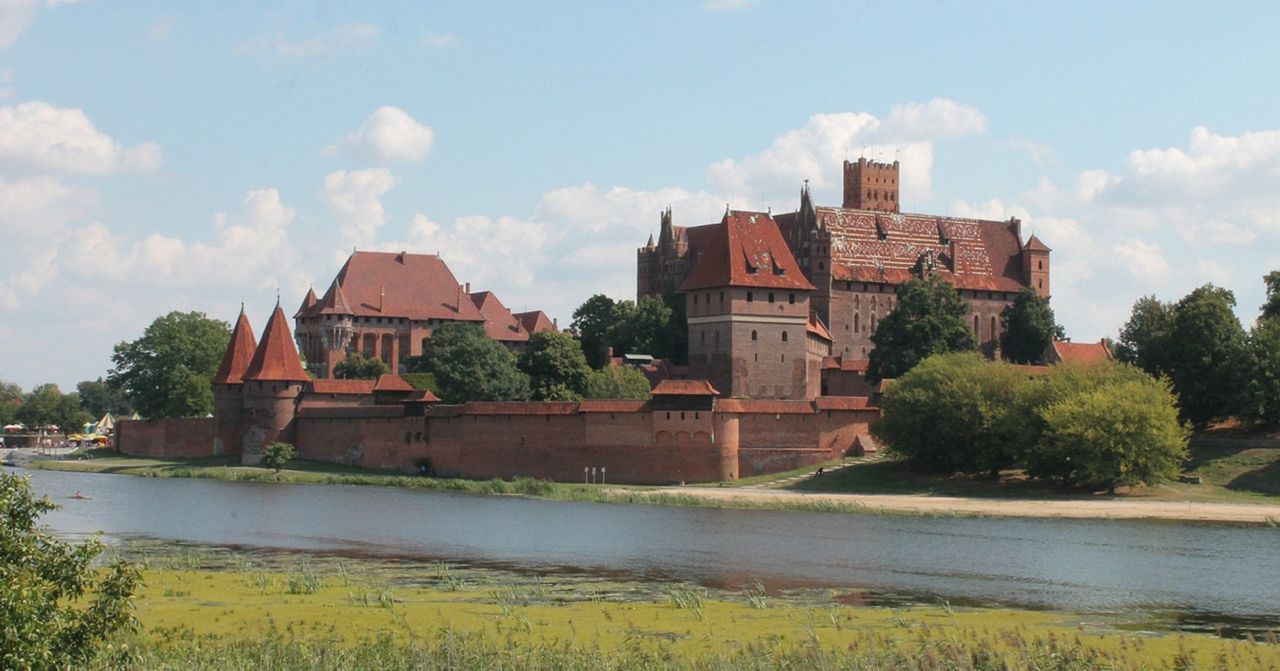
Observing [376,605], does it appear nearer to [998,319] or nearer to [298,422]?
[298,422]

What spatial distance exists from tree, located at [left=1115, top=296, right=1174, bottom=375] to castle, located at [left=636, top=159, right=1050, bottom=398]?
1191cm

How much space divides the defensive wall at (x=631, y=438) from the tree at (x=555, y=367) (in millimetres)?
6832

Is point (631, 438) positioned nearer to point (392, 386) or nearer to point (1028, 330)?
point (392, 386)

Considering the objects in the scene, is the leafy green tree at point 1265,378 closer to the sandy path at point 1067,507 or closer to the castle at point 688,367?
the sandy path at point 1067,507

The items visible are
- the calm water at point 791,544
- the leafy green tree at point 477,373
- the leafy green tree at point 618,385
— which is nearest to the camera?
the calm water at point 791,544

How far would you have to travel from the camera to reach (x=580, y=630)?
20.8m

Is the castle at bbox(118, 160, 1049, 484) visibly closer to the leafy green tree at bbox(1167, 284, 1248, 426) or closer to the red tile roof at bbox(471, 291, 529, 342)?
the red tile roof at bbox(471, 291, 529, 342)

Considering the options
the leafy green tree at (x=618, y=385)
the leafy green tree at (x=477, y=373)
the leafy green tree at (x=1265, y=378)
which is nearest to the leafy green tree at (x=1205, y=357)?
the leafy green tree at (x=1265, y=378)

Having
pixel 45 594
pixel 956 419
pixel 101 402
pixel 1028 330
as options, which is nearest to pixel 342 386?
pixel 956 419

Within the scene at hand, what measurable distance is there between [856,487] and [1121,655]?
31672mm

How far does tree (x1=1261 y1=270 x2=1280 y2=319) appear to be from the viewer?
59125 mm

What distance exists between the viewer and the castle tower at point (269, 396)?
6694cm

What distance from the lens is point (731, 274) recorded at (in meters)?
65.8

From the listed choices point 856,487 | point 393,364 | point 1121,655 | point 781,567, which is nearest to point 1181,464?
point 856,487
